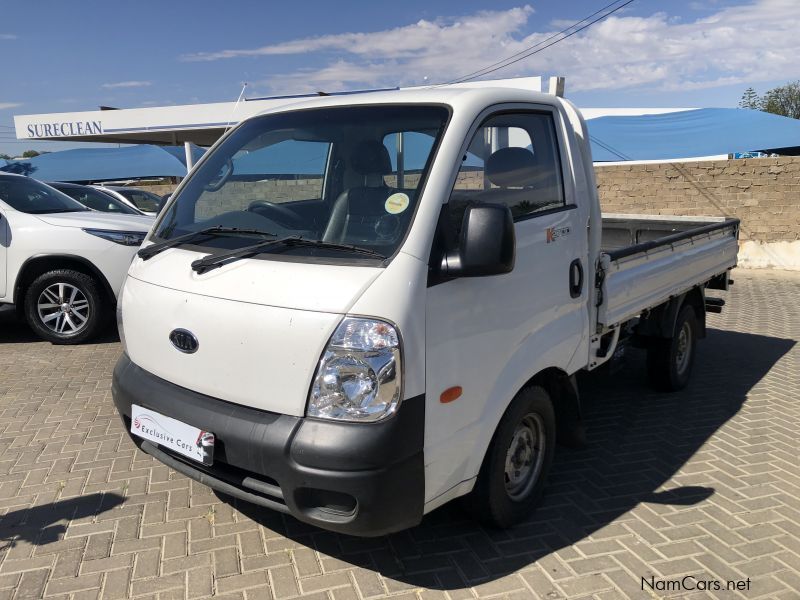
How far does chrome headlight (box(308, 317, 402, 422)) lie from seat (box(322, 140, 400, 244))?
0.46m

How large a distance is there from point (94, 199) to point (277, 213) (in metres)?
8.16

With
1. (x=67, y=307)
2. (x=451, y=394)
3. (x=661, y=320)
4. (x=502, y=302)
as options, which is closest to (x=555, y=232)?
(x=502, y=302)

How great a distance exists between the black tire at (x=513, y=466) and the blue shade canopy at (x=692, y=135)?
15101mm

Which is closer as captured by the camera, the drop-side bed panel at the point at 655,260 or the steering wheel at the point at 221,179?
the steering wheel at the point at 221,179

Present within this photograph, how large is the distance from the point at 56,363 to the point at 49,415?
143 centimetres

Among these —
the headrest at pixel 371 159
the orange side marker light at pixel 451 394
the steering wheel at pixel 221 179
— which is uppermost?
the headrest at pixel 371 159

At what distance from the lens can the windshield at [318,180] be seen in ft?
8.50

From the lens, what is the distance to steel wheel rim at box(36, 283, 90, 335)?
633 centimetres

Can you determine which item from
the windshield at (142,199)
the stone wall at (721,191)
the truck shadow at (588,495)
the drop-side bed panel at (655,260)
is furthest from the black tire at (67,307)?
the stone wall at (721,191)

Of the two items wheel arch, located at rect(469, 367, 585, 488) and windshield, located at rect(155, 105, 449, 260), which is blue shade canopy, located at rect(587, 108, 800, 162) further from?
windshield, located at rect(155, 105, 449, 260)

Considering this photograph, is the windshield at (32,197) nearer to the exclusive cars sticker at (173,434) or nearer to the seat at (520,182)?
the exclusive cars sticker at (173,434)

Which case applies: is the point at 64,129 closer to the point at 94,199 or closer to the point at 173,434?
the point at 94,199

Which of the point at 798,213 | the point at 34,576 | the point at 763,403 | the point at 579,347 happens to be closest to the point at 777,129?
the point at 798,213

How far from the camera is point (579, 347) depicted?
3.41m
